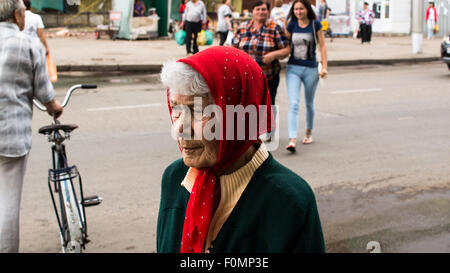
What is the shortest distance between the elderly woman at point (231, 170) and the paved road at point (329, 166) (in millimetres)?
2917

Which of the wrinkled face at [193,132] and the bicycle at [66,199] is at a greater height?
the wrinkled face at [193,132]

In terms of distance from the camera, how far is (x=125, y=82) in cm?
1423

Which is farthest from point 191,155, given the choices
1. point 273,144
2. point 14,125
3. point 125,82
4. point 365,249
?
point 125,82

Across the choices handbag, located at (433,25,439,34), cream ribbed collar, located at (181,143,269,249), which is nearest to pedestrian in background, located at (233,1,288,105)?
cream ribbed collar, located at (181,143,269,249)

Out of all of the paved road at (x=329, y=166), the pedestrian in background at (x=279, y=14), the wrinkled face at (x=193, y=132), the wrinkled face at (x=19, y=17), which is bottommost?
the paved road at (x=329, y=166)

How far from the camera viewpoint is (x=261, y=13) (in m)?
7.41

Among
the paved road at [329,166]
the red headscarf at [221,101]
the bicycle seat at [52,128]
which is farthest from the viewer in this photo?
the paved road at [329,166]

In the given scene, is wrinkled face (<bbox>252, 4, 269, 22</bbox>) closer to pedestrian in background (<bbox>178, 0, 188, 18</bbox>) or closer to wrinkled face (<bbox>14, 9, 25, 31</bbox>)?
wrinkled face (<bbox>14, 9, 25, 31</bbox>)

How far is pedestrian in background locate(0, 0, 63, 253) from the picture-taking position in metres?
3.94

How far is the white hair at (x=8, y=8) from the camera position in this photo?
3.97 meters

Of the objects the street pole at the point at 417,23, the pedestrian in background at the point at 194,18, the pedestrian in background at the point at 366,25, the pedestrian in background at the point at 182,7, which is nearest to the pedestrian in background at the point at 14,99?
the pedestrian in background at the point at 194,18

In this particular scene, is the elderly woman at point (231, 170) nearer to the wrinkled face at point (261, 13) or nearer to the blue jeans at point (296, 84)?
the wrinkled face at point (261, 13)

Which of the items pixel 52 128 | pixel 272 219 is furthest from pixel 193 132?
pixel 52 128

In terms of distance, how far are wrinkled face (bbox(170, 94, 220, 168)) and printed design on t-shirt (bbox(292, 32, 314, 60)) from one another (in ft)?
19.1
